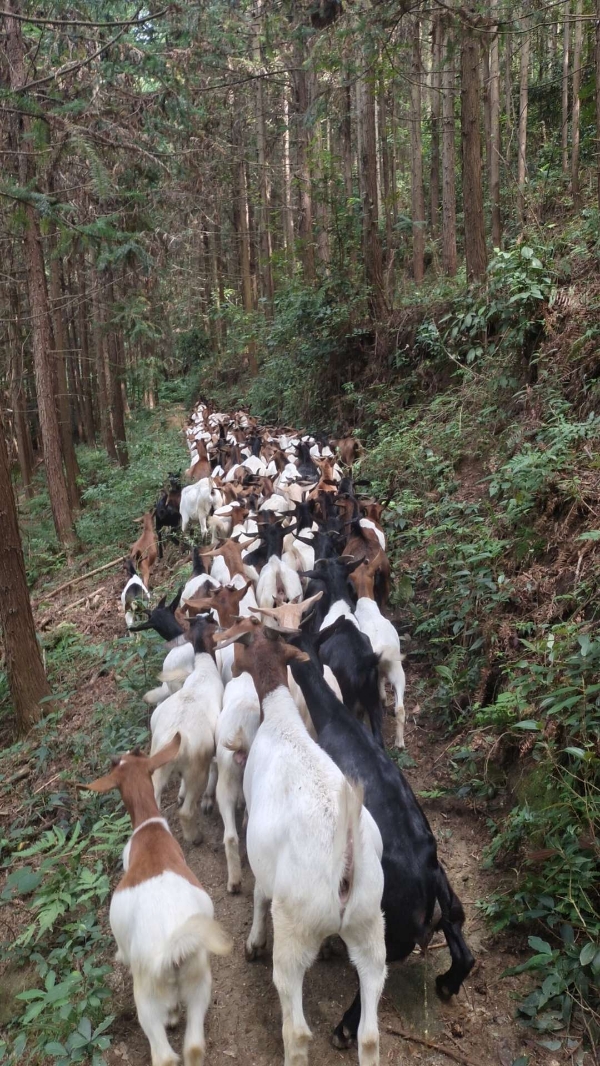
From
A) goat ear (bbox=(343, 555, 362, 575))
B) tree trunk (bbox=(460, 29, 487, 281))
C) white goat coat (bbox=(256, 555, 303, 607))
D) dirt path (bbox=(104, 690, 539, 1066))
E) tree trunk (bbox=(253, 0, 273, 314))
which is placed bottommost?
dirt path (bbox=(104, 690, 539, 1066))

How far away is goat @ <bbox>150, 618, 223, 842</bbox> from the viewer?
15.6 feet

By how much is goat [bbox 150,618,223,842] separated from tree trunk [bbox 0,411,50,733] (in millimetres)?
2776

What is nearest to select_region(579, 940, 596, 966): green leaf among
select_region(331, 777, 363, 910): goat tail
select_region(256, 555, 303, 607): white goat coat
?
select_region(331, 777, 363, 910): goat tail

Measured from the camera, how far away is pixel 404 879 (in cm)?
346

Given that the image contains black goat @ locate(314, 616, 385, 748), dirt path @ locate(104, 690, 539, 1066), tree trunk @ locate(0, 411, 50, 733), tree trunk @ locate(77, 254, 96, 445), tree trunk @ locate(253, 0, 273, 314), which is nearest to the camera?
dirt path @ locate(104, 690, 539, 1066)

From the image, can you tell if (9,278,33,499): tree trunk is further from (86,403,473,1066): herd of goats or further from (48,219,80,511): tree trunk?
(86,403,473,1066): herd of goats

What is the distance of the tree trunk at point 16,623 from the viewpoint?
7.00 metres

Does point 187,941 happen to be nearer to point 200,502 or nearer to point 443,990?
point 443,990

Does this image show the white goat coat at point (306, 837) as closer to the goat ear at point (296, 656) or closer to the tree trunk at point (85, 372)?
the goat ear at point (296, 656)

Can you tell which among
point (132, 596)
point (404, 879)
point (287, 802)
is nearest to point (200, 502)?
point (132, 596)

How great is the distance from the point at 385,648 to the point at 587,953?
8.96ft

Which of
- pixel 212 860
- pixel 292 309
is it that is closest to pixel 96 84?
pixel 292 309

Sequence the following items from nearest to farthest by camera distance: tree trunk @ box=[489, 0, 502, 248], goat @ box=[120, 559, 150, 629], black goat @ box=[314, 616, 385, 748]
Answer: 1. black goat @ box=[314, 616, 385, 748]
2. goat @ box=[120, 559, 150, 629]
3. tree trunk @ box=[489, 0, 502, 248]

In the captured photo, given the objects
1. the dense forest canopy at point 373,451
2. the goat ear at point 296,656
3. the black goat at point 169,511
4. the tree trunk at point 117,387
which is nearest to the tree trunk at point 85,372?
the dense forest canopy at point 373,451
